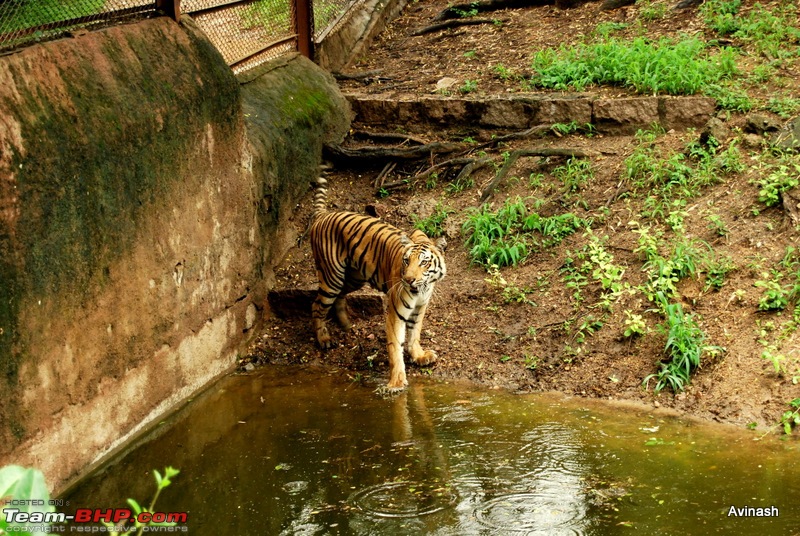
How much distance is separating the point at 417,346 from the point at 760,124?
3.38 meters

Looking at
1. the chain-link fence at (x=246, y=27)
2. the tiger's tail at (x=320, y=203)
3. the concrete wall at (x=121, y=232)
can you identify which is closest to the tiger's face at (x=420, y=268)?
the tiger's tail at (x=320, y=203)

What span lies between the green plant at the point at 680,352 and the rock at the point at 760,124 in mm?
2267

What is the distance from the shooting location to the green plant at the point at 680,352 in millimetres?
5723

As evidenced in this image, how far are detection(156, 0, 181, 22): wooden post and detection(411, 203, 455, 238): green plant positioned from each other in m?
2.60

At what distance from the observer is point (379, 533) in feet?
14.0

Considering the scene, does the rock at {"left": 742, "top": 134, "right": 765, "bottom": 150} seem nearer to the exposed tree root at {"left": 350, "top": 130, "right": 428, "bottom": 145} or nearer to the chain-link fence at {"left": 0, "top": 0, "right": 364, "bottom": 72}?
the exposed tree root at {"left": 350, "top": 130, "right": 428, "bottom": 145}

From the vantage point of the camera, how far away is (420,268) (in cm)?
619

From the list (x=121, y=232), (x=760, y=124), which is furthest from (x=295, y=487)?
(x=760, y=124)

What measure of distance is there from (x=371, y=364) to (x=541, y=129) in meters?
3.10

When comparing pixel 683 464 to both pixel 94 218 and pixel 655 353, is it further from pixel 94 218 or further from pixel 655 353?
pixel 94 218

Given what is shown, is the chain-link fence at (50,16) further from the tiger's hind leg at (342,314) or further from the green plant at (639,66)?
the green plant at (639,66)

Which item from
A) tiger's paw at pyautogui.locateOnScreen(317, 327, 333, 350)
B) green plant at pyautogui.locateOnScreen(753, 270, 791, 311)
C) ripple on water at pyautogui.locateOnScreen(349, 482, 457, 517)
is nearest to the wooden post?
tiger's paw at pyautogui.locateOnScreen(317, 327, 333, 350)

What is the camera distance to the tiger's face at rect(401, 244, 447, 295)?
243 inches

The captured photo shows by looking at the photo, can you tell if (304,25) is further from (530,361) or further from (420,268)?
(530,361)
